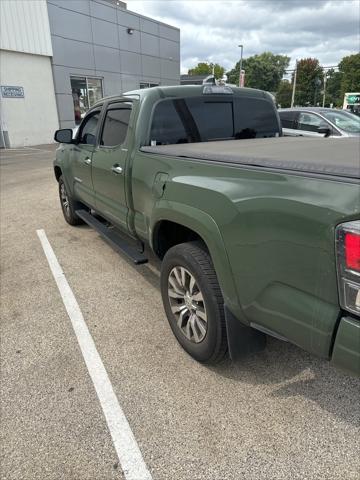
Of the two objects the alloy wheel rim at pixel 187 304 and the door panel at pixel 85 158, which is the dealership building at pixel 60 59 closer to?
the door panel at pixel 85 158

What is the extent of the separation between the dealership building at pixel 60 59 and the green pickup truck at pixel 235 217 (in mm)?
16508

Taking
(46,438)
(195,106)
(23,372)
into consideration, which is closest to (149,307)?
(23,372)

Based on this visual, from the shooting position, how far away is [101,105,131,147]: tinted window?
11.7ft

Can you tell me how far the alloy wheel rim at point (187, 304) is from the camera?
101 inches

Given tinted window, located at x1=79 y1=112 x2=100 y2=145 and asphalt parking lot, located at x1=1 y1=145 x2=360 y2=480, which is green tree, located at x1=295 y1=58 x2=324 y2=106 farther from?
asphalt parking lot, located at x1=1 y1=145 x2=360 y2=480

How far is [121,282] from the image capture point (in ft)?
13.4

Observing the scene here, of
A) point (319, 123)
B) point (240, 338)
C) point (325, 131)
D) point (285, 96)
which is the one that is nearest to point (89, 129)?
point (240, 338)

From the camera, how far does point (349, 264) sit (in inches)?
58.5

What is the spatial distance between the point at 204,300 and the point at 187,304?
1.00 ft

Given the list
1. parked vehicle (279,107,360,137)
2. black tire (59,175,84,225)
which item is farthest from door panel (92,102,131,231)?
parked vehicle (279,107,360,137)

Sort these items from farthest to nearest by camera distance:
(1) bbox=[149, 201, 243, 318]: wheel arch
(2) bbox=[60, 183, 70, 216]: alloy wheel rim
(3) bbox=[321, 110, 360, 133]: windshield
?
(3) bbox=[321, 110, 360, 133]: windshield, (2) bbox=[60, 183, 70, 216]: alloy wheel rim, (1) bbox=[149, 201, 243, 318]: wheel arch

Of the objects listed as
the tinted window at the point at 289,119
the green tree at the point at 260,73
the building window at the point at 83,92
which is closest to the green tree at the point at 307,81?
the green tree at the point at 260,73

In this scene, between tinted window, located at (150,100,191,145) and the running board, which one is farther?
the running board

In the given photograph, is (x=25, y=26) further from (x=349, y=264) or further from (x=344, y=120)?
(x=349, y=264)
